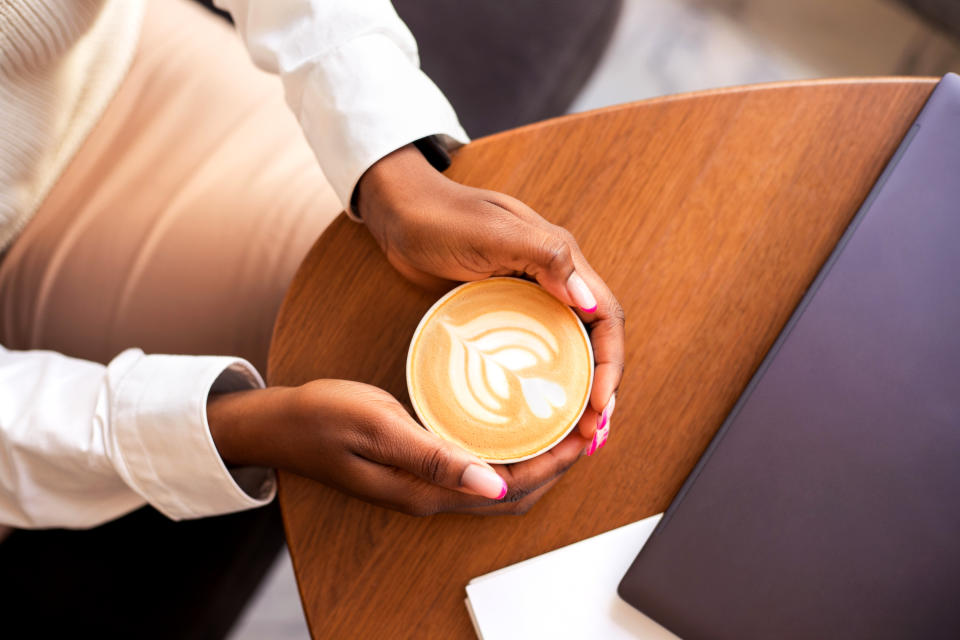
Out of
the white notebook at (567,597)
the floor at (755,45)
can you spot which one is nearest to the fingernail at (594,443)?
the white notebook at (567,597)

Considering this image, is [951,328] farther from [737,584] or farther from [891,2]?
[891,2]

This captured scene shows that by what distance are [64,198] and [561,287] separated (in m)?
0.85

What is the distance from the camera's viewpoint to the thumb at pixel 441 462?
64cm

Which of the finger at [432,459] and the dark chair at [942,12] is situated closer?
the finger at [432,459]

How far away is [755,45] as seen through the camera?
180cm

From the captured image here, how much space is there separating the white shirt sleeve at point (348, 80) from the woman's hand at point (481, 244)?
3cm

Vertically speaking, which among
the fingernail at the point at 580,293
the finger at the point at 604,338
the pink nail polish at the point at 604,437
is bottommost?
the pink nail polish at the point at 604,437

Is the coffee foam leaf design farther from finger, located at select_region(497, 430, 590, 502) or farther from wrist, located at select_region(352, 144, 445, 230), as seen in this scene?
wrist, located at select_region(352, 144, 445, 230)

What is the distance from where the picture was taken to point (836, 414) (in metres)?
0.70

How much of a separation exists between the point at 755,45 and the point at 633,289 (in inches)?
55.8

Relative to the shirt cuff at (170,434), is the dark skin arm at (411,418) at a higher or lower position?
higher

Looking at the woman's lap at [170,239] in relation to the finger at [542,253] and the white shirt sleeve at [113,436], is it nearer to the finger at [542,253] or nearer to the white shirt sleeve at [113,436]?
the white shirt sleeve at [113,436]

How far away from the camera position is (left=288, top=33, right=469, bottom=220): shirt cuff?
2.47ft

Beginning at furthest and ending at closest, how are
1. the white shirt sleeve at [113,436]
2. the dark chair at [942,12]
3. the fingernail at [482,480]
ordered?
1. the dark chair at [942,12]
2. the white shirt sleeve at [113,436]
3. the fingernail at [482,480]
